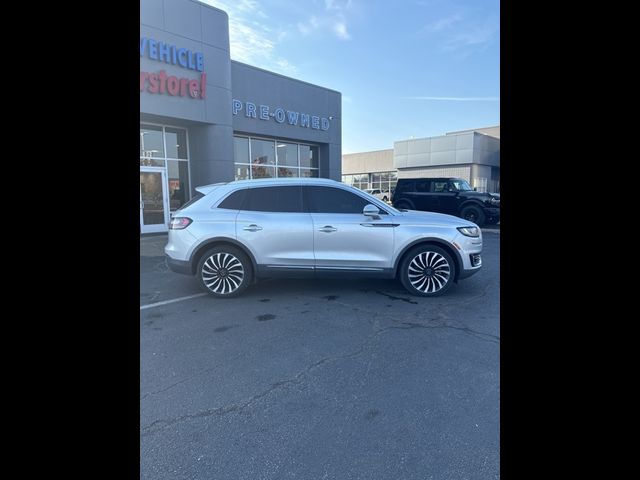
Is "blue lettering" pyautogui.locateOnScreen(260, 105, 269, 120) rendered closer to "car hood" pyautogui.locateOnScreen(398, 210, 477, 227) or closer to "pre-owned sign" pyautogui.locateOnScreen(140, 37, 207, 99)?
"pre-owned sign" pyautogui.locateOnScreen(140, 37, 207, 99)

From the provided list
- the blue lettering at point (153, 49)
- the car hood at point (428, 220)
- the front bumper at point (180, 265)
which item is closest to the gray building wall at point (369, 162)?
the blue lettering at point (153, 49)

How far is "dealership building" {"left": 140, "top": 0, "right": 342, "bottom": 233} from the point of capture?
1179 centimetres

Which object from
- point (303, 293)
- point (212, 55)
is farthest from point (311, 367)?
point (212, 55)

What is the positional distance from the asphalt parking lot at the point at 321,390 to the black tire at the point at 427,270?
298 mm

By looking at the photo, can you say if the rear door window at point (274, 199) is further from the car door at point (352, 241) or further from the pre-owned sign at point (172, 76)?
the pre-owned sign at point (172, 76)

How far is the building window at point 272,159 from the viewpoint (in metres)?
16.2

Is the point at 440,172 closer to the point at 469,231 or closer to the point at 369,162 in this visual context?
the point at 369,162

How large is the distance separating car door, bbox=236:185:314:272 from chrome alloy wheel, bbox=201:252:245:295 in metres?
0.35

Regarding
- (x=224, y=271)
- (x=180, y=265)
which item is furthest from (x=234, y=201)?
(x=180, y=265)
